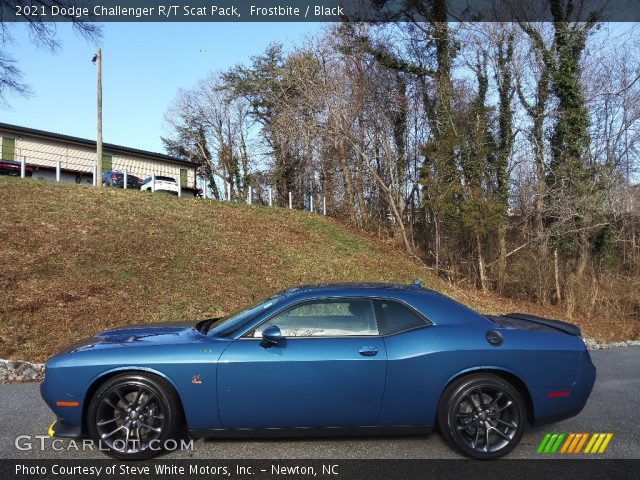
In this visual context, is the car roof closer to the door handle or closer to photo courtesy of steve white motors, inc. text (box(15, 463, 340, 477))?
the door handle

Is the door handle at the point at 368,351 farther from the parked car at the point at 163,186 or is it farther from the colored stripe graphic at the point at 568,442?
the parked car at the point at 163,186

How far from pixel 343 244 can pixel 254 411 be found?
48.2 ft

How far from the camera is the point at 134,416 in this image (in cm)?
388

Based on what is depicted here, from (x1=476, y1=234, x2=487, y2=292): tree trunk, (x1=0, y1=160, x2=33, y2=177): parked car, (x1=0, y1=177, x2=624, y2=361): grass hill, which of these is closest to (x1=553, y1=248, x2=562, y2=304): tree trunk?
(x1=0, y1=177, x2=624, y2=361): grass hill

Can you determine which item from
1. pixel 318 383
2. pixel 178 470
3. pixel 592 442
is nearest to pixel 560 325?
pixel 592 442

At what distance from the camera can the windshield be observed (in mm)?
4227

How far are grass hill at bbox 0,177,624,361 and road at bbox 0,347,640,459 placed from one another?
316cm

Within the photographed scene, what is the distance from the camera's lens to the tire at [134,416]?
3.85m

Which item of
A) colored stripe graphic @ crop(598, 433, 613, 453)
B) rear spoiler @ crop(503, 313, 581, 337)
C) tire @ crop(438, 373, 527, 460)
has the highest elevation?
rear spoiler @ crop(503, 313, 581, 337)

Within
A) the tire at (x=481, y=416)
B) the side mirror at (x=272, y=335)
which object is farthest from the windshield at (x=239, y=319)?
the tire at (x=481, y=416)

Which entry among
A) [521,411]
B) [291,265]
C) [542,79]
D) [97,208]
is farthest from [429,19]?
[521,411]

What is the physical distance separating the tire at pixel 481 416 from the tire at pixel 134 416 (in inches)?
Result: 86.0

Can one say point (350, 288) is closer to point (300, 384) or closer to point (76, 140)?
point (300, 384)

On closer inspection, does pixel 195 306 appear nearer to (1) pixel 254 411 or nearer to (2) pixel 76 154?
(1) pixel 254 411
